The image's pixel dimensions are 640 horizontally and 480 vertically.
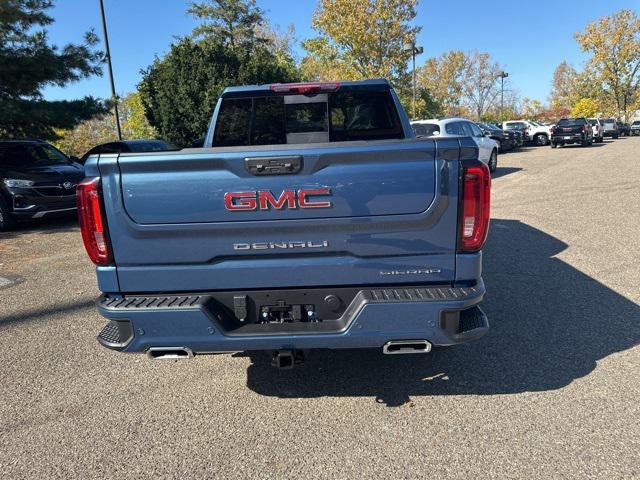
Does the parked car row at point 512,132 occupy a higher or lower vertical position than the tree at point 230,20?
lower

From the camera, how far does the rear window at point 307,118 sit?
4.44 metres

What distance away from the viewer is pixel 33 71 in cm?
1209

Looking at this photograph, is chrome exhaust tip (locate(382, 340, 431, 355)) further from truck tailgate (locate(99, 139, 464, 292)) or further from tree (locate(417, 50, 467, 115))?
tree (locate(417, 50, 467, 115))

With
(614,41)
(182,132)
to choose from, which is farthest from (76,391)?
(614,41)

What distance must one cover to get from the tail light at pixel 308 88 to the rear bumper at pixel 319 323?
2114 mm

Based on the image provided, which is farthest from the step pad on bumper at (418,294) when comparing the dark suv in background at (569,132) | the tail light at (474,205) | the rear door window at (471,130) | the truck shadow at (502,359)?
Result: the dark suv in background at (569,132)

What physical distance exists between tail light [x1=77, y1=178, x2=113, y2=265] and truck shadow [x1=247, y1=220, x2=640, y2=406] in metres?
1.45

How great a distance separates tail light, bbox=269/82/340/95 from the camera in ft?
13.6

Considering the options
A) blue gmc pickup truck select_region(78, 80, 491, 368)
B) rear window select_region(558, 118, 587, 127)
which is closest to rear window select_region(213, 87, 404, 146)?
blue gmc pickup truck select_region(78, 80, 491, 368)

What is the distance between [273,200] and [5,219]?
915 centimetres

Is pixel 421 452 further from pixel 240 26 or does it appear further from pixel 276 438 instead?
pixel 240 26

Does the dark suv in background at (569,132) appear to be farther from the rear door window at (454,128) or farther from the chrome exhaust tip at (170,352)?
the chrome exhaust tip at (170,352)

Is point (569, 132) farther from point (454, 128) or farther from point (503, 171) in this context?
point (454, 128)

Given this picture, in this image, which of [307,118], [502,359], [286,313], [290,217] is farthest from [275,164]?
[502,359]
